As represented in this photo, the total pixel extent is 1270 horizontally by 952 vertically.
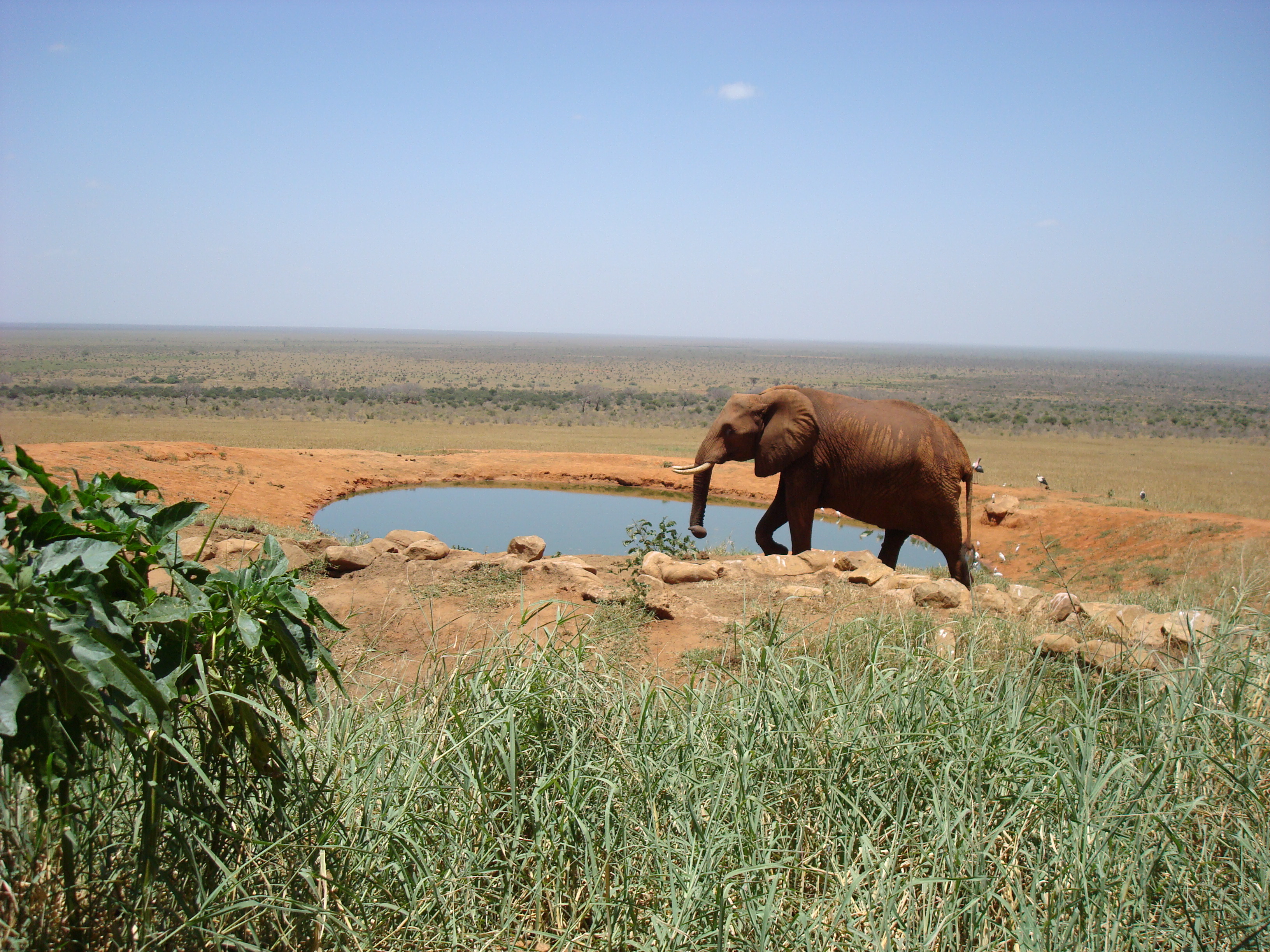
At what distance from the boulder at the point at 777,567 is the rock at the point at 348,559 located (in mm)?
3252

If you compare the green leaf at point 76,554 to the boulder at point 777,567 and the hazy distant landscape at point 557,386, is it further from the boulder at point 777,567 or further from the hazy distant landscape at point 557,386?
the hazy distant landscape at point 557,386

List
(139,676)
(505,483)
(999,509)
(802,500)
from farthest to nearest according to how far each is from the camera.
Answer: (505,483) → (999,509) → (802,500) → (139,676)

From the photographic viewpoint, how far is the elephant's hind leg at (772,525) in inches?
369

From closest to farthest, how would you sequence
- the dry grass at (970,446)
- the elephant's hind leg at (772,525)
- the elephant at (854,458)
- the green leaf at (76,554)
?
the green leaf at (76,554) → the elephant at (854,458) → the elephant's hind leg at (772,525) → the dry grass at (970,446)

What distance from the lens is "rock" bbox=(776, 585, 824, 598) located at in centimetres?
612

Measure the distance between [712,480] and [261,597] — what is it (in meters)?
16.9

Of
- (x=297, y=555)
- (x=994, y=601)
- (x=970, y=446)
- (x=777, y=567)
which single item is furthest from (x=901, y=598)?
(x=970, y=446)

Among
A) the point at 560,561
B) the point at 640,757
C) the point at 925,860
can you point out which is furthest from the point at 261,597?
the point at 560,561

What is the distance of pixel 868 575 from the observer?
690 centimetres

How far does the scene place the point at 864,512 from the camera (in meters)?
9.09

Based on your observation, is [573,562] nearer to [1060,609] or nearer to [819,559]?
[819,559]

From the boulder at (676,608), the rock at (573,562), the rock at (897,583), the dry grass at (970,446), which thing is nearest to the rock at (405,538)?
the rock at (573,562)

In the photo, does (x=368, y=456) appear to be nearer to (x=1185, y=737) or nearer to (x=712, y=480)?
(x=712, y=480)

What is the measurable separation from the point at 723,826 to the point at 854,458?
658cm
